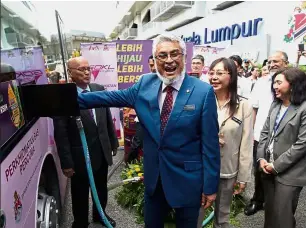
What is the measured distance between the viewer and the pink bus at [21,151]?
1262 millimetres

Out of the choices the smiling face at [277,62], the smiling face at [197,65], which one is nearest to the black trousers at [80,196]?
the smiling face at [197,65]

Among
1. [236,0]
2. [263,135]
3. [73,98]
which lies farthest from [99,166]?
[236,0]

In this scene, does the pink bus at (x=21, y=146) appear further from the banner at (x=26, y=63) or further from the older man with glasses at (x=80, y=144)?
the older man with glasses at (x=80, y=144)

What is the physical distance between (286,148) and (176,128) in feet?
3.89

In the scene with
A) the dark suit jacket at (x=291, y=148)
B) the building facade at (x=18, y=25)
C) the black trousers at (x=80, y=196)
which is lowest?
the black trousers at (x=80, y=196)

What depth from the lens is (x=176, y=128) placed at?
158 centimetres

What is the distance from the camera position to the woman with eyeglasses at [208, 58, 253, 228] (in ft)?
6.68

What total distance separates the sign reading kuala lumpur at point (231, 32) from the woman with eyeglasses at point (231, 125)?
7.43 metres

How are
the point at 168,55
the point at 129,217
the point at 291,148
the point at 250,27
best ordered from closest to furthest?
1. the point at 168,55
2. the point at 291,148
3. the point at 129,217
4. the point at 250,27

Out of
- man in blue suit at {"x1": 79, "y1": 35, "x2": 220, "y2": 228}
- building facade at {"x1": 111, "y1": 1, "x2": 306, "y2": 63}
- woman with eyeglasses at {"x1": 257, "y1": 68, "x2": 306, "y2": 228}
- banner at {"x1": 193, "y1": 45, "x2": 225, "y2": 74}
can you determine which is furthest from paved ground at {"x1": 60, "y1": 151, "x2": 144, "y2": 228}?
building facade at {"x1": 111, "y1": 1, "x2": 306, "y2": 63}

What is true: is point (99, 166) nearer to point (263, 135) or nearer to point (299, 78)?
point (263, 135)

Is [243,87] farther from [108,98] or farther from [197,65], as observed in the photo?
[108,98]

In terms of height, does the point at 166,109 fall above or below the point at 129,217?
above

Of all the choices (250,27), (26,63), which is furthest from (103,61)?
(250,27)
